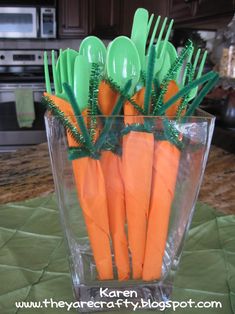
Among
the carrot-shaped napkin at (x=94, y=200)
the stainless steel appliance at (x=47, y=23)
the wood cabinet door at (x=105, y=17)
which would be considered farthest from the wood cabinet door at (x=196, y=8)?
the carrot-shaped napkin at (x=94, y=200)

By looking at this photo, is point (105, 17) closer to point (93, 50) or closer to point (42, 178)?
point (42, 178)

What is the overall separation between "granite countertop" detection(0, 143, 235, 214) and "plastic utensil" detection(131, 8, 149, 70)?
35cm

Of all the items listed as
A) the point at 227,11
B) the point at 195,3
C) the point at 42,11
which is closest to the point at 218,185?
the point at 227,11

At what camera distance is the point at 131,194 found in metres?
0.35

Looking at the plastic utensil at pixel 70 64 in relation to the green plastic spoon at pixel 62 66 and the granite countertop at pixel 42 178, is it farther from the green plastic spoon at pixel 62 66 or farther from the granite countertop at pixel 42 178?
the granite countertop at pixel 42 178

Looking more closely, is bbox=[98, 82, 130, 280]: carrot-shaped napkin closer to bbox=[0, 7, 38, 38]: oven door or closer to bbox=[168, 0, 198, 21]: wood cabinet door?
bbox=[168, 0, 198, 21]: wood cabinet door

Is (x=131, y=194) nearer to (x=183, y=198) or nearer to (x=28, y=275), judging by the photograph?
(x=183, y=198)

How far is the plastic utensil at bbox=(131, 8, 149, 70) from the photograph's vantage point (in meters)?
0.37

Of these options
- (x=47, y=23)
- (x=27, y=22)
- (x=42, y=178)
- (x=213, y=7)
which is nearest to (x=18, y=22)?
(x=27, y=22)

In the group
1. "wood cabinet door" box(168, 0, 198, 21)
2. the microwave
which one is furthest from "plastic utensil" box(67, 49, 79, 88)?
the microwave

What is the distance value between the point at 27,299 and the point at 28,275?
5 cm

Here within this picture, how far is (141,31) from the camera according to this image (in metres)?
0.37

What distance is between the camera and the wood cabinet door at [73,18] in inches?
101

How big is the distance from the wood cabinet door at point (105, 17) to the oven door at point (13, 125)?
0.64 m
